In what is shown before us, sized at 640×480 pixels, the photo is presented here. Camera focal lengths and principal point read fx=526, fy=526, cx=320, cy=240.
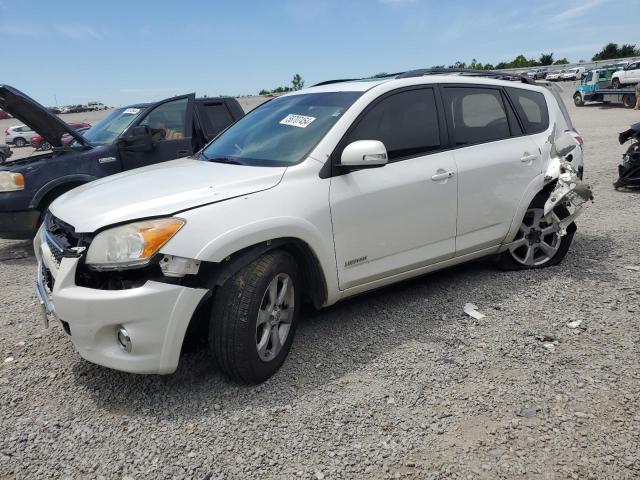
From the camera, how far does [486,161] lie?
13.8ft

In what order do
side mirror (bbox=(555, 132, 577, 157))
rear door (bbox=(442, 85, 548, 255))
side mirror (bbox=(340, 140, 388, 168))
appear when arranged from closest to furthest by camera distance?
side mirror (bbox=(340, 140, 388, 168)), rear door (bbox=(442, 85, 548, 255)), side mirror (bbox=(555, 132, 577, 157))

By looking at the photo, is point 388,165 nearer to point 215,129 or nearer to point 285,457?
point 285,457

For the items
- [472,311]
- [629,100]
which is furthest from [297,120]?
[629,100]

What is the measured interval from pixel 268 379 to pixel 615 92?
28622mm

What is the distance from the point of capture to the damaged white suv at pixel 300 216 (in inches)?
108

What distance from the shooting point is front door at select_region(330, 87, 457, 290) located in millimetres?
3408

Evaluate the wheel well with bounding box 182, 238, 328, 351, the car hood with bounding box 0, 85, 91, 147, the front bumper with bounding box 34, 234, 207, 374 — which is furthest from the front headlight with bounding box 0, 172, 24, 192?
the wheel well with bounding box 182, 238, 328, 351

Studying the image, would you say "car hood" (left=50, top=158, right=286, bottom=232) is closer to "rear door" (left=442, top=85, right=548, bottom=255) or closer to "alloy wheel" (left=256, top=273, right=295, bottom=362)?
"alloy wheel" (left=256, top=273, right=295, bottom=362)

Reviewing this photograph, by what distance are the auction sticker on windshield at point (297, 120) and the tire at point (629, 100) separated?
26.7 metres

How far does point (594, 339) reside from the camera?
3.53 m

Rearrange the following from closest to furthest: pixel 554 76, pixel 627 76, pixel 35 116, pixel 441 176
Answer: pixel 441 176 < pixel 35 116 < pixel 627 76 < pixel 554 76

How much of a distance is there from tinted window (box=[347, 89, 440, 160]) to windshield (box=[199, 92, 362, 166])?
7.3 inches

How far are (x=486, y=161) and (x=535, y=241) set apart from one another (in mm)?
1092

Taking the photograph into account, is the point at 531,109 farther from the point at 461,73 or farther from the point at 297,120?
the point at 297,120
